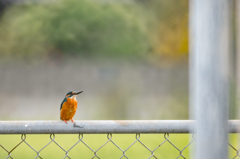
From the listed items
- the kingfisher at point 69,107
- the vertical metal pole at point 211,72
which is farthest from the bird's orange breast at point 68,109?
the vertical metal pole at point 211,72

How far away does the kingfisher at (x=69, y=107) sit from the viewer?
2.11 feet

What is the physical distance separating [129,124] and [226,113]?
235 millimetres

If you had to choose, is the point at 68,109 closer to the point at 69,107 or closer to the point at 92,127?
the point at 69,107

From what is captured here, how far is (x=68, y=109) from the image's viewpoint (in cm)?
65

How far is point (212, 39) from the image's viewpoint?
15 cm

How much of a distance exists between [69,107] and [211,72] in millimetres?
548

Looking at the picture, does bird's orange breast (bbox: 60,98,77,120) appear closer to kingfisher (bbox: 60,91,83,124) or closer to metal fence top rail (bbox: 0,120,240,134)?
kingfisher (bbox: 60,91,83,124)

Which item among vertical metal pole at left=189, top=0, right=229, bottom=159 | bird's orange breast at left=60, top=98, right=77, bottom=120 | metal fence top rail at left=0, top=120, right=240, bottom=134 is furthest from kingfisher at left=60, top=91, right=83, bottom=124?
vertical metal pole at left=189, top=0, right=229, bottom=159

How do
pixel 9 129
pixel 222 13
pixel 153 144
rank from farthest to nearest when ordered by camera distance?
pixel 153 144 → pixel 9 129 → pixel 222 13

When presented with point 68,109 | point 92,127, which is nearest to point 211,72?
point 92,127

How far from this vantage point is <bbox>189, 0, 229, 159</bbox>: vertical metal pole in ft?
0.47

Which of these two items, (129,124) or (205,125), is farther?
(129,124)

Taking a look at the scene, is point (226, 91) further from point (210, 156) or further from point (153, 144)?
point (153, 144)

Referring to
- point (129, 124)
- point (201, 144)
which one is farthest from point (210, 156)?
point (129, 124)
